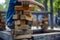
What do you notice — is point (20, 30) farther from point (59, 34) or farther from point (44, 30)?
point (44, 30)

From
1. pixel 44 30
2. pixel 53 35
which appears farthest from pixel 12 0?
pixel 44 30

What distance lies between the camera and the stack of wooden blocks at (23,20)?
9.33 feet

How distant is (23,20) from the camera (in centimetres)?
288

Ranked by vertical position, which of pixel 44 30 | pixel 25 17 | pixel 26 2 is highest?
pixel 26 2

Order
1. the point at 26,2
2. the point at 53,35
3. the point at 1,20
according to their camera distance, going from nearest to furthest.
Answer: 1. the point at 26,2
2. the point at 53,35
3. the point at 1,20

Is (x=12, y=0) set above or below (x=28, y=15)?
above

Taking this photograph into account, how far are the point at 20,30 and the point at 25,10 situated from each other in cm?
33

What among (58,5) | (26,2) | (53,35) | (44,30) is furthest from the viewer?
(58,5)

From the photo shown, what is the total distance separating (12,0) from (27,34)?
74cm

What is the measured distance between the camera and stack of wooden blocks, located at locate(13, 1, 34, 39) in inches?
112

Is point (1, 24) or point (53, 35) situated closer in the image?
point (53, 35)

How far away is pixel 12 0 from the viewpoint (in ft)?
10.7

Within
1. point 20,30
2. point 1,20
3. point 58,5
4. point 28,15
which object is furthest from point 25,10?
point 58,5

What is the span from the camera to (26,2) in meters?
2.83
